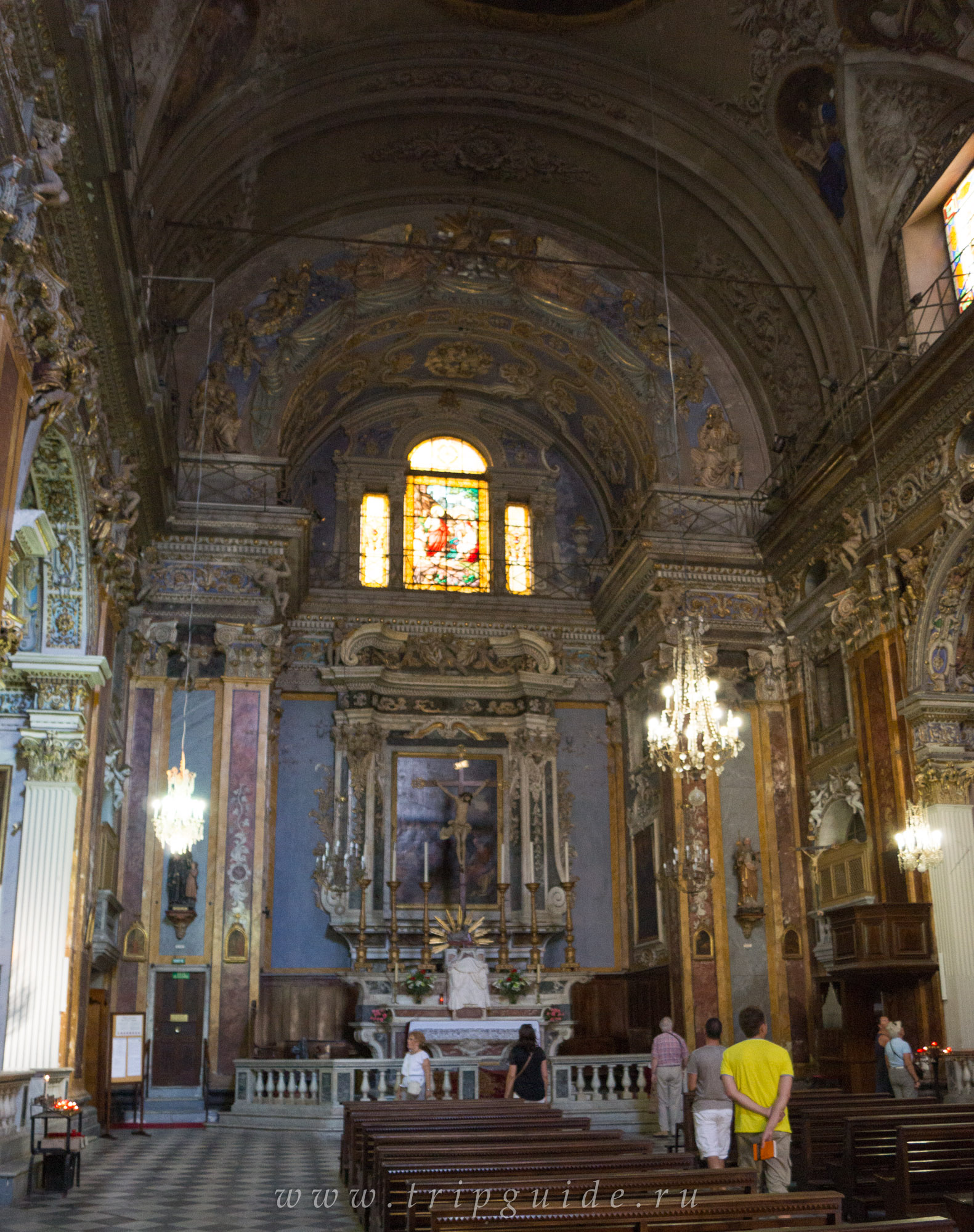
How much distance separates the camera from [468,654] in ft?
74.0

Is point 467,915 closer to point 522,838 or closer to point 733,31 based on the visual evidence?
point 522,838

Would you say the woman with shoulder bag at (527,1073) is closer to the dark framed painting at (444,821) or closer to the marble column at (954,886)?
the marble column at (954,886)

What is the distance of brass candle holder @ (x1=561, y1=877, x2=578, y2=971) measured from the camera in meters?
21.0

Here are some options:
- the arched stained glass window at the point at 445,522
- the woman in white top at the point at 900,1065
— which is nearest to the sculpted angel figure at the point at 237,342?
the arched stained glass window at the point at 445,522

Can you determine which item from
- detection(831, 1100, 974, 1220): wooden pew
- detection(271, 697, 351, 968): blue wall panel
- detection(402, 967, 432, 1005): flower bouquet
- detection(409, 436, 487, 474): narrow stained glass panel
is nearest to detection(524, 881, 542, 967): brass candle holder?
detection(402, 967, 432, 1005): flower bouquet

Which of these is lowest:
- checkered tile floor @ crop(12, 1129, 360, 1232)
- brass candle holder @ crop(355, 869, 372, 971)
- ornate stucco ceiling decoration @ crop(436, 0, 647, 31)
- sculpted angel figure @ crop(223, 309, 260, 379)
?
checkered tile floor @ crop(12, 1129, 360, 1232)

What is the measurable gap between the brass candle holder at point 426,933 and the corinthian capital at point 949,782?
7956mm

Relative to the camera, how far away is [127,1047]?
48.1 ft

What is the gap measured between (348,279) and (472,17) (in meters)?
4.54

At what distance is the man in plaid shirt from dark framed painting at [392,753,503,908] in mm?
7737

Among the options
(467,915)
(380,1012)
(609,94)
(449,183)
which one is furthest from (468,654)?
(609,94)

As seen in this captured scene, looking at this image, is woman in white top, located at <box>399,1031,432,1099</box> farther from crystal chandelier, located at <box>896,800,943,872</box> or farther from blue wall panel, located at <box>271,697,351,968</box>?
blue wall panel, located at <box>271,697,351,968</box>

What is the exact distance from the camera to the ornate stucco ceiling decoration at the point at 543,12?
1730 centimetres

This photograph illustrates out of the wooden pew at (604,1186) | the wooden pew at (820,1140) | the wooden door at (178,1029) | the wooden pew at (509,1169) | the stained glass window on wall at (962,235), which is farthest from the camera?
the wooden door at (178,1029)
